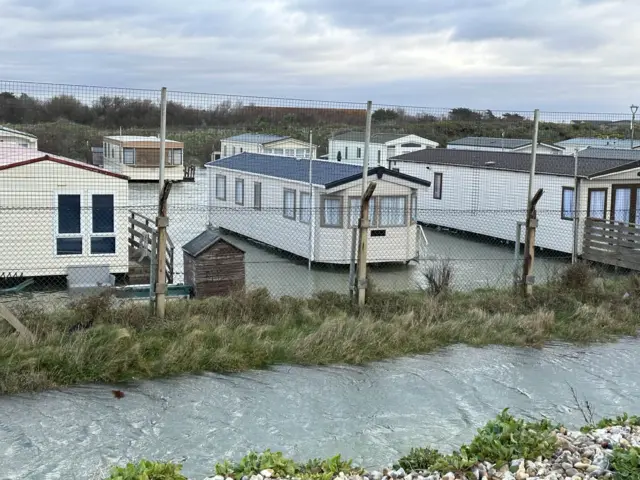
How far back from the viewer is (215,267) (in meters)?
12.8

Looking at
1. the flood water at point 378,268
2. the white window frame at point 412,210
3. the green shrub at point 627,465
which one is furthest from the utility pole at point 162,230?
the white window frame at point 412,210

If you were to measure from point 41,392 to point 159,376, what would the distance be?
1252mm

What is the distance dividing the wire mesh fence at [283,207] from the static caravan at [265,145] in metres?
0.39

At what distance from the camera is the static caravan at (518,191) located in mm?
20125

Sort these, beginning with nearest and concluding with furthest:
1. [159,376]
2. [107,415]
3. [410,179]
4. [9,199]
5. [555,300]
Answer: [107,415] → [159,376] → [555,300] → [9,199] → [410,179]

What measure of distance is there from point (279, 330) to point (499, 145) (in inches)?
1046

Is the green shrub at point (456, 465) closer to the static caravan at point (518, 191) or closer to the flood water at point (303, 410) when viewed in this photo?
the flood water at point (303, 410)

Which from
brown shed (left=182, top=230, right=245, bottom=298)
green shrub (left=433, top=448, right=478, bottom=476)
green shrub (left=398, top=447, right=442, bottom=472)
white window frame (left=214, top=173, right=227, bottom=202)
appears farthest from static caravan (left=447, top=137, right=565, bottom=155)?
green shrub (left=433, top=448, right=478, bottom=476)

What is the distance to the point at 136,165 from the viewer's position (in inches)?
1296

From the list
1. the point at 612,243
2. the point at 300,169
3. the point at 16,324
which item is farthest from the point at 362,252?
the point at 300,169

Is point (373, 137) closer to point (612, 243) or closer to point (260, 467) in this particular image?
point (612, 243)

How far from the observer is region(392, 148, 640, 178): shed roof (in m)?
20.4

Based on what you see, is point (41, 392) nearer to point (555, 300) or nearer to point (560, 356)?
point (560, 356)

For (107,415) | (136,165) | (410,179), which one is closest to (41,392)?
(107,415)
